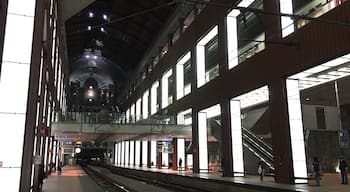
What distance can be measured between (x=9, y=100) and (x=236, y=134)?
53.4ft

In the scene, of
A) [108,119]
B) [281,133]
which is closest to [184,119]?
[108,119]

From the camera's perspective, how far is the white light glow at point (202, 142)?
30.2 metres

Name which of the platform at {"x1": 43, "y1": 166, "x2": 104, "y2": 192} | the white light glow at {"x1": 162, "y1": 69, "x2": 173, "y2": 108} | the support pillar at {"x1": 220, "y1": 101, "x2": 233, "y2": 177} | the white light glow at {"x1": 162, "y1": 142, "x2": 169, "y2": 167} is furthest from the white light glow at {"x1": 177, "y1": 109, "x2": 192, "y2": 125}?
the platform at {"x1": 43, "y1": 166, "x2": 104, "y2": 192}

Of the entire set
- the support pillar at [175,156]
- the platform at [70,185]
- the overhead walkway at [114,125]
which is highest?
the overhead walkway at [114,125]

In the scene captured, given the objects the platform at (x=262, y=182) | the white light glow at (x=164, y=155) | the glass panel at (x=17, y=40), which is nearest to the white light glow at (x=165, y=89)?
the white light glow at (x=164, y=155)

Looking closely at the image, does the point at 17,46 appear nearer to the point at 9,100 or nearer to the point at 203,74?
the point at 9,100

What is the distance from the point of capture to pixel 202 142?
1207 inches

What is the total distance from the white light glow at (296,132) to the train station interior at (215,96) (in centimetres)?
6

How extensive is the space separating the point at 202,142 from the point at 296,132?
13118 millimetres

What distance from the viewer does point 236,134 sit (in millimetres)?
24984

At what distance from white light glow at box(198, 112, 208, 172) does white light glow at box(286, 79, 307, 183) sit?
42.3ft

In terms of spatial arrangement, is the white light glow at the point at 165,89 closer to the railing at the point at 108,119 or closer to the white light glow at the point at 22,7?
the railing at the point at 108,119

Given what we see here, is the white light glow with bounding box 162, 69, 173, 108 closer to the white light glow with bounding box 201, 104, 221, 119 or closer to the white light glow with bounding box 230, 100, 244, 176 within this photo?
the white light glow with bounding box 201, 104, 221, 119

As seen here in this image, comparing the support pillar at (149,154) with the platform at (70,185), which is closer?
the platform at (70,185)
